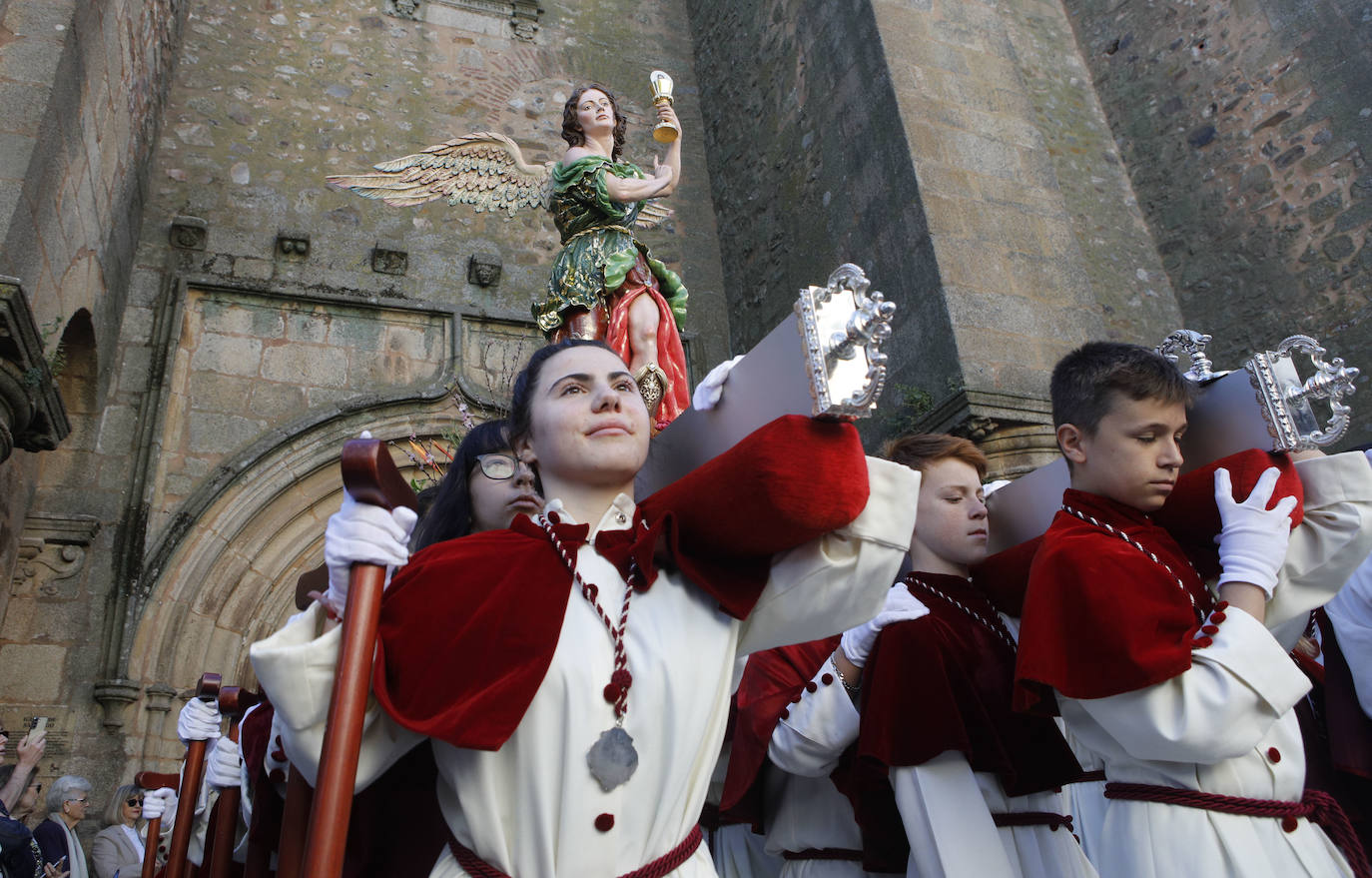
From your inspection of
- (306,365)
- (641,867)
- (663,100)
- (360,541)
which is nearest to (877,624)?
(641,867)

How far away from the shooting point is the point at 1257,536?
1.85 meters

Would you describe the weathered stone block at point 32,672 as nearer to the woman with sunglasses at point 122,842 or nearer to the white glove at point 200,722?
the woman with sunglasses at point 122,842

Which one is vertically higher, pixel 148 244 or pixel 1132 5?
pixel 1132 5

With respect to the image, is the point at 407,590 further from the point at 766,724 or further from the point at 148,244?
the point at 148,244

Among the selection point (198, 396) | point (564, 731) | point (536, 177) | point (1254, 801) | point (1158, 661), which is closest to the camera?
point (564, 731)

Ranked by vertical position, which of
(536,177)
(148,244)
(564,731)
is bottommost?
(564,731)

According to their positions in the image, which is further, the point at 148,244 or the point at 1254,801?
the point at 148,244

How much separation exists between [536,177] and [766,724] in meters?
2.84

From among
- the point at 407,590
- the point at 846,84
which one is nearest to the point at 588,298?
the point at 407,590

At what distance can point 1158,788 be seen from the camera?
189cm

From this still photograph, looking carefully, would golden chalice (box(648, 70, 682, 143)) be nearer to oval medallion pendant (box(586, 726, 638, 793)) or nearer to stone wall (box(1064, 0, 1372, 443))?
oval medallion pendant (box(586, 726, 638, 793))

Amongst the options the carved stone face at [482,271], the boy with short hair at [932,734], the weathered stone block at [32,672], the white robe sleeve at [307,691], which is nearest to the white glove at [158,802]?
the weathered stone block at [32,672]

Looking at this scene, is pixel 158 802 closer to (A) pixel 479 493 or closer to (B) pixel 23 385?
(B) pixel 23 385

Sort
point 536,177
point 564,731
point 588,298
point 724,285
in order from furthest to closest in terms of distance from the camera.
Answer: point 724,285 < point 536,177 < point 588,298 < point 564,731
